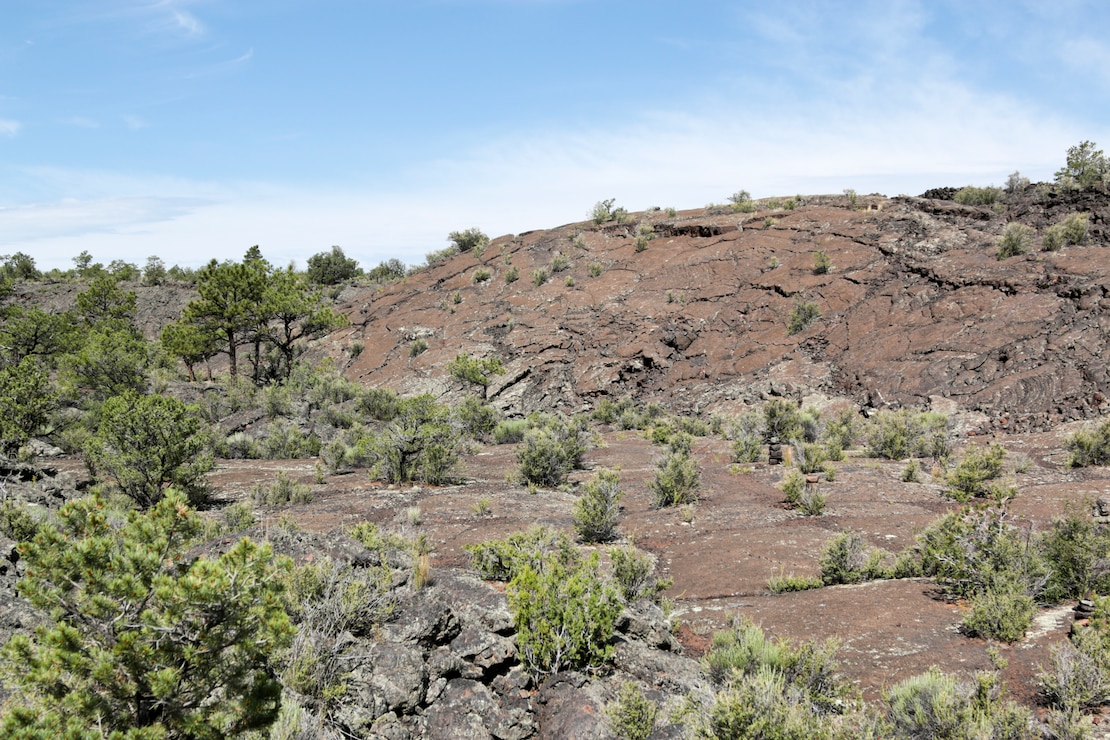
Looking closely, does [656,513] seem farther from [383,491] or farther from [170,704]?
[170,704]

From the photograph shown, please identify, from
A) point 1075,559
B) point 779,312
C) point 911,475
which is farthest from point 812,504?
point 779,312

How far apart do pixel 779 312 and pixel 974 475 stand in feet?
53.6

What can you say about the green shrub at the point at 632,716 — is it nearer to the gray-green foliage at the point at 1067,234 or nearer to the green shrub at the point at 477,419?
the green shrub at the point at 477,419

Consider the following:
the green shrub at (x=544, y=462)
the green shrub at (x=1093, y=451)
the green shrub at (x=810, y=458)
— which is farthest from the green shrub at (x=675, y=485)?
the green shrub at (x=1093, y=451)

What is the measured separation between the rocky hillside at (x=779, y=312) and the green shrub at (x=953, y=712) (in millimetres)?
14367

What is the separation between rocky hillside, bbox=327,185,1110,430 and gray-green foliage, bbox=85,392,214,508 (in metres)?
15.8

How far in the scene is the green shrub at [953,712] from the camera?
3.98m

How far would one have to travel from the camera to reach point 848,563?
7.99m

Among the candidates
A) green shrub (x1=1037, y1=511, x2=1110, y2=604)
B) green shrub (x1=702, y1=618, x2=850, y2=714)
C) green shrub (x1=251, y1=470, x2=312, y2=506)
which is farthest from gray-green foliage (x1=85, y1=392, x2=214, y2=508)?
green shrub (x1=1037, y1=511, x2=1110, y2=604)

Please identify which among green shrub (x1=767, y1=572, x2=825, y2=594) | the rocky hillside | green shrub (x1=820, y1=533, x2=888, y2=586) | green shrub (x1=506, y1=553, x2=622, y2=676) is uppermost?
the rocky hillside

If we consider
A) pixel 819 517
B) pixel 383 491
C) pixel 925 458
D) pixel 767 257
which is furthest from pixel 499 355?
pixel 819 517

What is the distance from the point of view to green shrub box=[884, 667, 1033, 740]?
3984mm

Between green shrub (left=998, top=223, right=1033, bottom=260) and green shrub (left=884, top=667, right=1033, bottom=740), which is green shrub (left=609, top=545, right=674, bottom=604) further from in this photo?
green shrub (left=998, top=223, right=1033, bottom=260)

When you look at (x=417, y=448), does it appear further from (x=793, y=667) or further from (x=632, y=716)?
(x=632, y=716)
